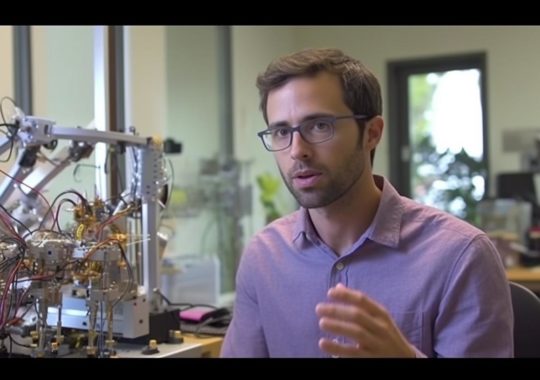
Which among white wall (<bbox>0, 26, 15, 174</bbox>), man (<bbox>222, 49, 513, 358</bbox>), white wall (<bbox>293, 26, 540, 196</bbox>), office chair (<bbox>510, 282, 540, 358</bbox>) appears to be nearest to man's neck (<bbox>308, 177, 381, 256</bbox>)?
man (<bbox>222, 49, 513, 358</bbox>)

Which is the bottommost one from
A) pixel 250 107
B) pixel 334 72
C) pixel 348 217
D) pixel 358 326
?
pixel 358 326

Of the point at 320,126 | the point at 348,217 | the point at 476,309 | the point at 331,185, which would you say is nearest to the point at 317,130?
the point at 320,126

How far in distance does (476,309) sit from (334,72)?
57 centimetres

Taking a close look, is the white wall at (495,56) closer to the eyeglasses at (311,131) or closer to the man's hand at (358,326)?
the eyeglasses at (311,131)

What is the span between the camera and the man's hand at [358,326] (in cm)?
89

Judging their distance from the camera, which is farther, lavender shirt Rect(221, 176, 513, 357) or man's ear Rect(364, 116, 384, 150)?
man's ear Rect(364, 116, 384, 150)

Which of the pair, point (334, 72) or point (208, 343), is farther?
point (208, 343)

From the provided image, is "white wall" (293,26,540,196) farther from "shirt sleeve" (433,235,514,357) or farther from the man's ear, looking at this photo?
"shirt sleeve" (433,235,514,357)

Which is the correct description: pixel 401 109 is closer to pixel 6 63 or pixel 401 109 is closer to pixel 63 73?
pixel 63 73

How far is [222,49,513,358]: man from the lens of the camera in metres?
1.23

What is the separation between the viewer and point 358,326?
0.91 m

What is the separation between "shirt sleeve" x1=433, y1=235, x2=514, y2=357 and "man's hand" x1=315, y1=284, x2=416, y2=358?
306 mm

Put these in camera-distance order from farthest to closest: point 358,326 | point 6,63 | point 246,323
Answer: point 6,63, point 246,323, point 358,326
